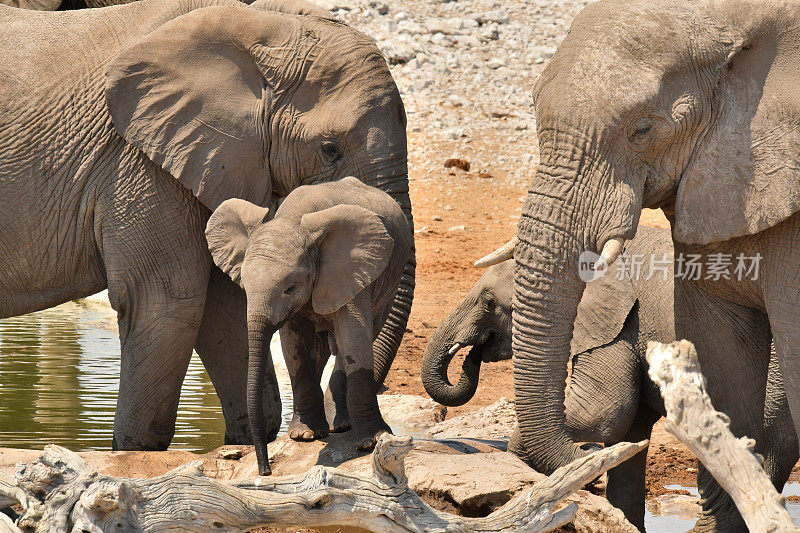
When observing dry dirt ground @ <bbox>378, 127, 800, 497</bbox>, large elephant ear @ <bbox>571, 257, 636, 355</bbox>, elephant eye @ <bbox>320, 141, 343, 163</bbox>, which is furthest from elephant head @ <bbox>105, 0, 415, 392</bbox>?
dry dirt ground @ <bbox>378, 127, 800, 497</bbox>

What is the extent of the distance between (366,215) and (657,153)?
1.28 m

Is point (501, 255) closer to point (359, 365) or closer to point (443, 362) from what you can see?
point (359, 365)

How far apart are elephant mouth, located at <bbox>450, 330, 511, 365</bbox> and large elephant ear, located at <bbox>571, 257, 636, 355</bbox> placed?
626 millimetres

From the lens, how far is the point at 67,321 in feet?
44.3

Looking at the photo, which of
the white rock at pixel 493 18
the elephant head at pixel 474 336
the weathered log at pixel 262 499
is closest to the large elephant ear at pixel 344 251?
the weathered log at pixel 262 499

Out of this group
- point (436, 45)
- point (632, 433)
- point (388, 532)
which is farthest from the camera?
point (436, 45)

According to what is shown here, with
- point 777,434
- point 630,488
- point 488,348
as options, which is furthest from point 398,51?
point 777,434

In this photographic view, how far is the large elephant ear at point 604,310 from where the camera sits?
652cm

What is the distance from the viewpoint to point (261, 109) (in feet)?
20.6

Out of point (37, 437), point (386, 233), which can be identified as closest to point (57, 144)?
point (386, 233)

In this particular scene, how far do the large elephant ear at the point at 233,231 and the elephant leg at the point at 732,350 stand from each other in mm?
1769

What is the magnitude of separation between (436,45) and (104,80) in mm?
13674

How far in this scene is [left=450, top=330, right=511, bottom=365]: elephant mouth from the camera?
7.17 meters

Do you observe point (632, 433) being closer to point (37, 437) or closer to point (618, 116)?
point (618, 116)
